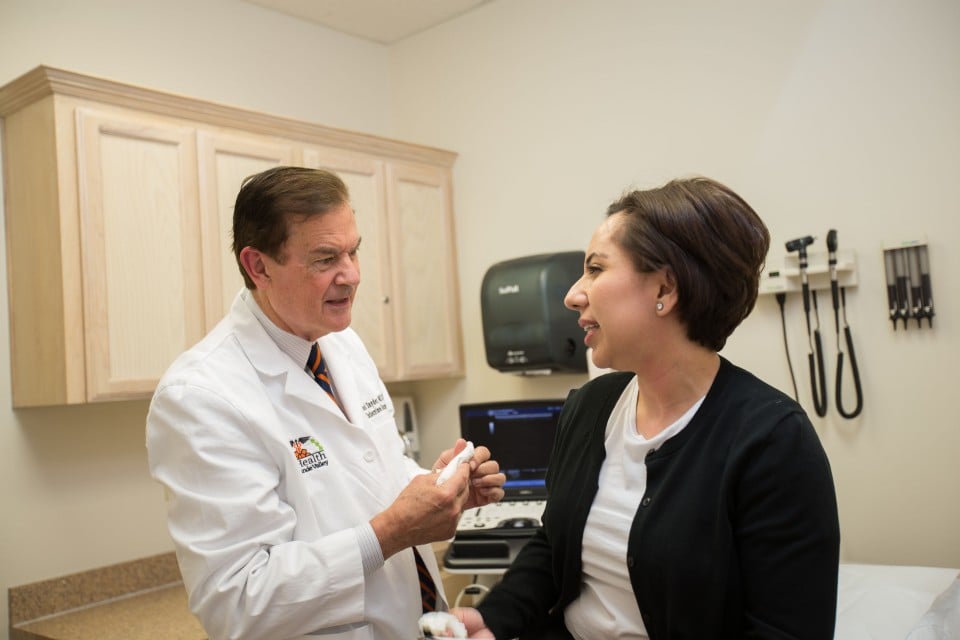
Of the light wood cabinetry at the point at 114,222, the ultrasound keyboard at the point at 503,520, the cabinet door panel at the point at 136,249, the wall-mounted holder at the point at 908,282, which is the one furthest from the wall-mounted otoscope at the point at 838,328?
the cabinet door panel at the point at 136,249

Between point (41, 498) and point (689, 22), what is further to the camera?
point (689, 22)

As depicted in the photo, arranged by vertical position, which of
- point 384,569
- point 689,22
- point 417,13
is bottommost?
point 384,569

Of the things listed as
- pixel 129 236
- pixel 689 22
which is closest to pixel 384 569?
pixel 129 236

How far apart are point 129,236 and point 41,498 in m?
0.86

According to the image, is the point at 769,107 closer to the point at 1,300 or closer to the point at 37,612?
the point at 1,300

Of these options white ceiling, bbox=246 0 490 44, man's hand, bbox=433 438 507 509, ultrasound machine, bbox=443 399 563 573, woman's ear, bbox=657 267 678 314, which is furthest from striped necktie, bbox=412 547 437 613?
white ceiling, bbox=246 0 490 44

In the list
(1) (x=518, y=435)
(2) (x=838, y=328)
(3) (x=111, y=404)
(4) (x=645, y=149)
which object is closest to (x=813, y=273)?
(2) (x=838, y=328)

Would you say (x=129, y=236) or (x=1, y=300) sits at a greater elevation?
(x=129, y=236)

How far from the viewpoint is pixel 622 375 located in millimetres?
1488

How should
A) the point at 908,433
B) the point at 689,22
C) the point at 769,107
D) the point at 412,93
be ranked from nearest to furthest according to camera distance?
the point at 908,433, the point at 769,107, the point at 689,22, the point at 412,93

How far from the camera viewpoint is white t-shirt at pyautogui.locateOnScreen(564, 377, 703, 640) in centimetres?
124

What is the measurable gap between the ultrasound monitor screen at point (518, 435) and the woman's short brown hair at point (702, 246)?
1.52 metres

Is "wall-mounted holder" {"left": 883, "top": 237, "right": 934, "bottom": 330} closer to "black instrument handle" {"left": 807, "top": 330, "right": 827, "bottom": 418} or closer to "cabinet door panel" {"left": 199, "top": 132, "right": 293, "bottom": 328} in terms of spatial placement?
"black instrument handle" {"left": 807, "top": 330, "right": 827, "bottom": 418}

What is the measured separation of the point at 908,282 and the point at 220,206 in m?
2.13
